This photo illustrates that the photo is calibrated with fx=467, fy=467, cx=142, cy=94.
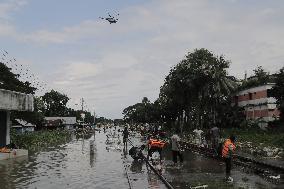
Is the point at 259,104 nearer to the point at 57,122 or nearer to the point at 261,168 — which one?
the point at 261,168

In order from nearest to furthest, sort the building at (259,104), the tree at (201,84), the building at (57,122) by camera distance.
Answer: the building at (259,104) → the tree at (201,84) → the building at (57,122)

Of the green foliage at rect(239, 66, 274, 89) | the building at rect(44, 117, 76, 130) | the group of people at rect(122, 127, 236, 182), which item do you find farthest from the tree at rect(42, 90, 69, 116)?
the group of people at rect(122, 127, 236, 182)

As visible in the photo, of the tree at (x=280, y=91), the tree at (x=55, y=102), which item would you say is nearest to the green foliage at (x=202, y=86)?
the tree at (x=280, y=91)

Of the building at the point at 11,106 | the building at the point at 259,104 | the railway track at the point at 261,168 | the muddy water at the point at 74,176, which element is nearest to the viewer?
the railway track at the point at 261,168

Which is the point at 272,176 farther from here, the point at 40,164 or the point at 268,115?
the point at 268,115

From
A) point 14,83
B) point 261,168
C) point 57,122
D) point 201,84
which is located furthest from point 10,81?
point 57,122

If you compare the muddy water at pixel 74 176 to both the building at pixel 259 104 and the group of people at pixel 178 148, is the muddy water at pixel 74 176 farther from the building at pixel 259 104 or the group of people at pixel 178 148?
the building at pixel 259 104

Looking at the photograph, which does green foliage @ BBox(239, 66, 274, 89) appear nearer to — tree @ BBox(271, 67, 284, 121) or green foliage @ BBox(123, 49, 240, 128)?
green foliage @ BBox(123, 49, 240, 128)
